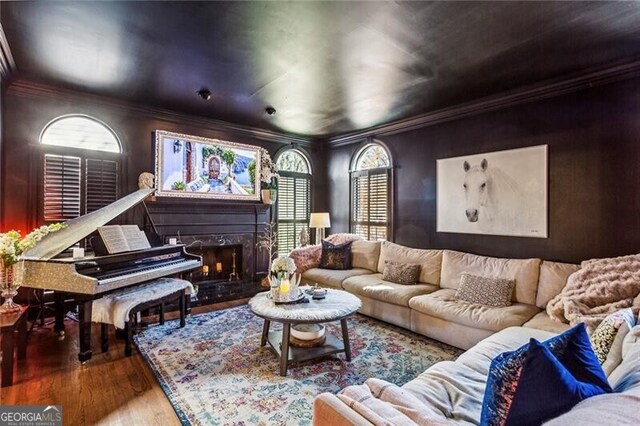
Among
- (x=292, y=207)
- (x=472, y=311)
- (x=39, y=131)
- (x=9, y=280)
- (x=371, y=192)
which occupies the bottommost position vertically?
(x=472, y=311)

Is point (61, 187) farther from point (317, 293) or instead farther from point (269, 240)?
point (317, 293)

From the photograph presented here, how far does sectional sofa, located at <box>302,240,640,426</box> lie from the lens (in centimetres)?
115

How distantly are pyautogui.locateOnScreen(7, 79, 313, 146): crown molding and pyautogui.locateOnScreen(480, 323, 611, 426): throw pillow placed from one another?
497cm

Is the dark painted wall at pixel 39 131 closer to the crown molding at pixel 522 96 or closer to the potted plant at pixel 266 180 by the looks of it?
the potted plant at pixel 266 180

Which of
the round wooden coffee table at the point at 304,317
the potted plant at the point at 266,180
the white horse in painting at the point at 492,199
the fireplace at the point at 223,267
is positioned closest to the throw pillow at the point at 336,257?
the fireplace at the point at 223,267

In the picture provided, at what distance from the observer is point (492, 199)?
158 inches

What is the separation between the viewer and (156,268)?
11.7ft

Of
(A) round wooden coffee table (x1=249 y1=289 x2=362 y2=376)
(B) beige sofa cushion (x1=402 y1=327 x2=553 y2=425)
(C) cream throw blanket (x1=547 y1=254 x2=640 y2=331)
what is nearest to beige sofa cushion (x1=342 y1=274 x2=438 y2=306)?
(A) round wooden coffee table (x1=249 y1=289 x2=362 y2=376)

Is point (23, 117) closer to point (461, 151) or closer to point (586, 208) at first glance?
point (461, 151)

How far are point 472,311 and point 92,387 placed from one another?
3.30 m

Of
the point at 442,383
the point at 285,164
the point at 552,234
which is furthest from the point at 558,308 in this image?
the point at 285,164

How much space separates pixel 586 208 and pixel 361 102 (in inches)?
110

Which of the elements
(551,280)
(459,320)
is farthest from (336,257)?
(551,280)

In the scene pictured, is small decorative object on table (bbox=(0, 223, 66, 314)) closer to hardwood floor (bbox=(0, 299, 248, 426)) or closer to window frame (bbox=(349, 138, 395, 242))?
hardwood floor (bbox=(0, 299, 248, 426))
